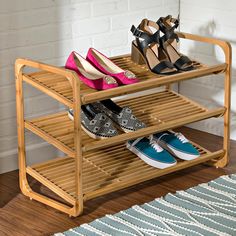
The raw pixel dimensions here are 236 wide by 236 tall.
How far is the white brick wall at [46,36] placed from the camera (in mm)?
2992

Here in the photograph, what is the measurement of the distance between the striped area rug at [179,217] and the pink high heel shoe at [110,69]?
49 cm

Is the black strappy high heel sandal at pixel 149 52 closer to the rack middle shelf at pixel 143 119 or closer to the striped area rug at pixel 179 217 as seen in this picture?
the rack middle shelf at pixel 143 119

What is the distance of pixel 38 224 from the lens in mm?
2650

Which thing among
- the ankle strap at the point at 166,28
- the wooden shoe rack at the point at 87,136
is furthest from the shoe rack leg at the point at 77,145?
the ankle strap at the point at 166,28

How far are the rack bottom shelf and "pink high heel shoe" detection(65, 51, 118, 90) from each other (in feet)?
1.30

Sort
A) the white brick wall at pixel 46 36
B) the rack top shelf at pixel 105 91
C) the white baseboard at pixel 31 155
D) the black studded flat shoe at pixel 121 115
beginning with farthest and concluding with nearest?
the white baseboard at pixel 31 155 < the white brick wall at pixel 46 36 < the black studded flat shoe at pixel 121 115 < the rack top shelf at pixel 105 91

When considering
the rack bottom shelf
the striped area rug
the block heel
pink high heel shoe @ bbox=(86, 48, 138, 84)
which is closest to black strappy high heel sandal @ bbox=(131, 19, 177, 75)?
the block heel

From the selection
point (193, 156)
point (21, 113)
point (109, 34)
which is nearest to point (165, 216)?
point (193, 156)

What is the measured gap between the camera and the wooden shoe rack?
8.66 ft

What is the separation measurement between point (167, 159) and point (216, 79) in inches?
27.8

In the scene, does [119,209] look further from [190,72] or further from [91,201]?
[190,72]

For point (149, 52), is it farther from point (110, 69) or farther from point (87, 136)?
point (87, 136)

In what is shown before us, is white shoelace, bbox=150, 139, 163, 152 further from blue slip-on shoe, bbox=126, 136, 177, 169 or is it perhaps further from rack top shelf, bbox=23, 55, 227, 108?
rack top shelf, bbox=23, 55, 227, 108

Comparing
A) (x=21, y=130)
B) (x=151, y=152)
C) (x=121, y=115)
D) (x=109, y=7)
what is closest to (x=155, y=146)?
(x=151, y=152)
